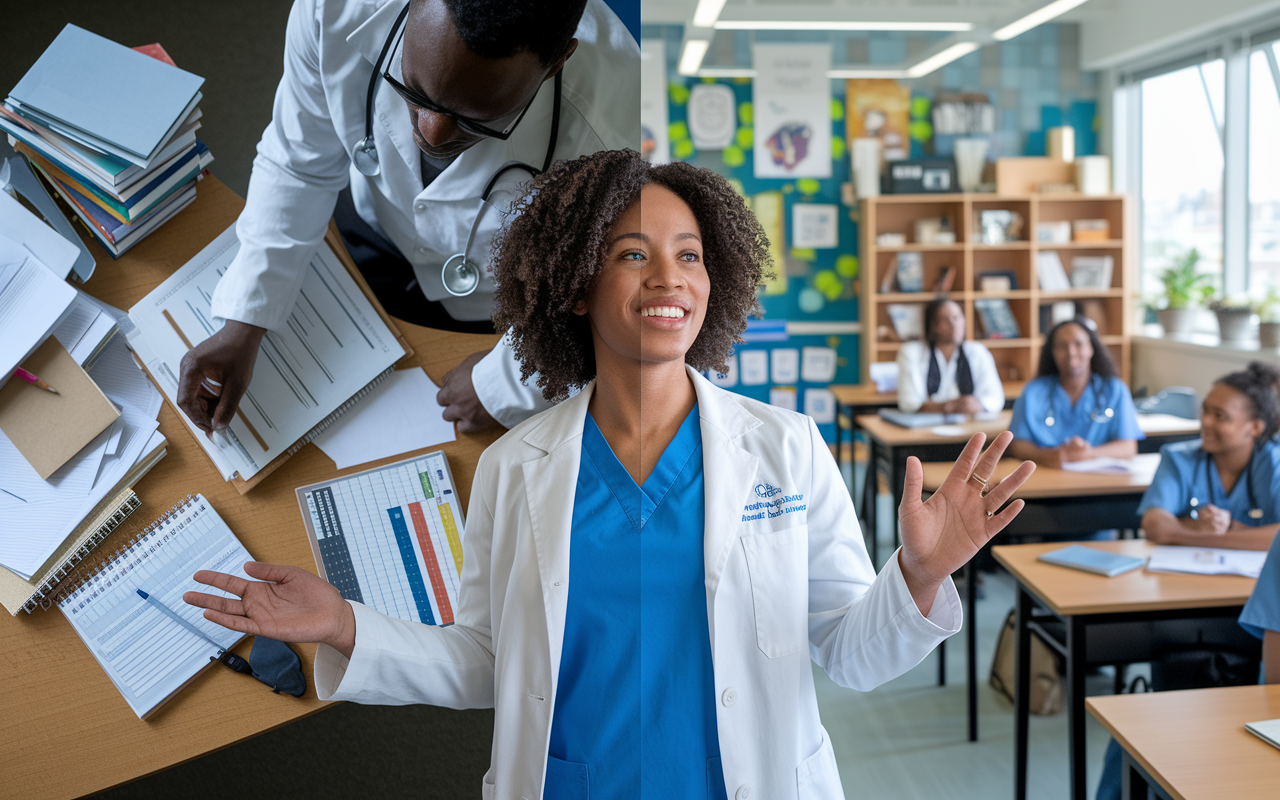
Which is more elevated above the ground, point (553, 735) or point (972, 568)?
point (553, 735)

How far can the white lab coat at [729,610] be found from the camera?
28.2 inches

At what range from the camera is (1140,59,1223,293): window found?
275cm

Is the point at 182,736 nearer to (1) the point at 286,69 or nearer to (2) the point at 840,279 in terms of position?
(1) the point at 286,69

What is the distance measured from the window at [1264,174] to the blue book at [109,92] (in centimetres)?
291

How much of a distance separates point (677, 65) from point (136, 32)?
4.44 ft

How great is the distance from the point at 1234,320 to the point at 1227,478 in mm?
1310

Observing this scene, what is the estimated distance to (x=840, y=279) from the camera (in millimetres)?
3184

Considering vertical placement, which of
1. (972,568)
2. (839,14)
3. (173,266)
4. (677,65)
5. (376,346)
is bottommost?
(972,568)

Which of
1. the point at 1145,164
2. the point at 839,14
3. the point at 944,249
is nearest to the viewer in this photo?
the point at 839,14

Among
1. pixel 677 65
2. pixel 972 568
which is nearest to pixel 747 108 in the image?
pixel 677 65

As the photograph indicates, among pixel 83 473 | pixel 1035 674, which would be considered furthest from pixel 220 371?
pixel 1035 674

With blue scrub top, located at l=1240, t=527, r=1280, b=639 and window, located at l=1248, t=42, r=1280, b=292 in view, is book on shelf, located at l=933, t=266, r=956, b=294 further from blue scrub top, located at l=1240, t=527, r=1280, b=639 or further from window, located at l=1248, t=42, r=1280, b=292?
blue scrub top, located at l=1240, t=527, r=1280, b=639

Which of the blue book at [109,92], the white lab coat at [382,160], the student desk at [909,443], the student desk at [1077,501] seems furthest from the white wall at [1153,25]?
the blue book at [109,92]

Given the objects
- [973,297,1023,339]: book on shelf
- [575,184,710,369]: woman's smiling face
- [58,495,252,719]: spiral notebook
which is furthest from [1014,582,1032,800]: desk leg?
[973,297,1023,339]: book on shelf
